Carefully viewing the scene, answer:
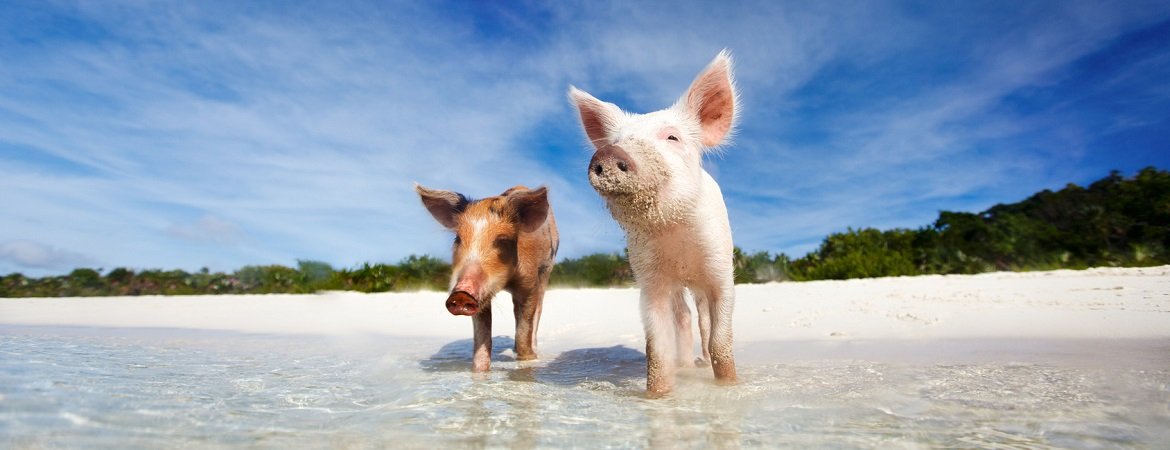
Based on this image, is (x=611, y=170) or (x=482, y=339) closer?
(x=611, y=170)

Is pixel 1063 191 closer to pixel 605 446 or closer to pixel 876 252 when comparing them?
pixel 876 252

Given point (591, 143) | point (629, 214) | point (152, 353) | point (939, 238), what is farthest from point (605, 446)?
point (939, 238)

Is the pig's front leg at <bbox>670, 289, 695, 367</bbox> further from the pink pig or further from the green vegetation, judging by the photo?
the green vegetation

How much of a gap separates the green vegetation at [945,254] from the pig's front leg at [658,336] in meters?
9.00

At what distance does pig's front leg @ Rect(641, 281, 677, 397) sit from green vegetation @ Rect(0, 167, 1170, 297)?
29.5ft

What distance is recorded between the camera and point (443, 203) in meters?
5.32

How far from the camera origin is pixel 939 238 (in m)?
15.8

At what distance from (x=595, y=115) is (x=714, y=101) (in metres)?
0.81

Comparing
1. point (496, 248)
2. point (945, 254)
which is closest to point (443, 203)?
point (496, 248)

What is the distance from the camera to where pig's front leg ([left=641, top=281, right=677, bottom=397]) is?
380 cm

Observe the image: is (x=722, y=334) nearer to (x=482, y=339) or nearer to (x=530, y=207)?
(x=530, y=207)

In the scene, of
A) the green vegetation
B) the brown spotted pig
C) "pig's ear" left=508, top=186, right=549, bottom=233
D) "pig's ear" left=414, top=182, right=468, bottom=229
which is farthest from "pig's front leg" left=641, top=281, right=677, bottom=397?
the green vegetation

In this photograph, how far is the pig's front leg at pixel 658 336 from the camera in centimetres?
380

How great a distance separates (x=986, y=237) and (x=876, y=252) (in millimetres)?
3636
